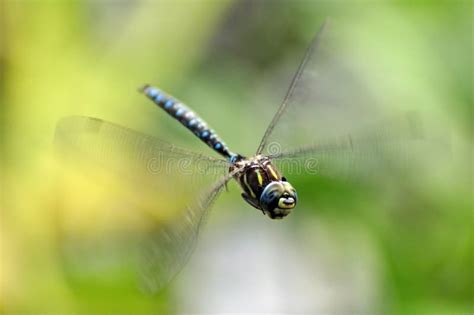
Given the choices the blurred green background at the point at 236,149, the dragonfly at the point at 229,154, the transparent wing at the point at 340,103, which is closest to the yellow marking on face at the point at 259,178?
the dragonfly at the point at 229,154

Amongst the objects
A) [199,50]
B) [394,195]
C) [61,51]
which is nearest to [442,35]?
[394,195]

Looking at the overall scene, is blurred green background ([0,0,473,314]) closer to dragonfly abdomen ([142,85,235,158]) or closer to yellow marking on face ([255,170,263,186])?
dragonfly abdomen ([142,85,235,158])

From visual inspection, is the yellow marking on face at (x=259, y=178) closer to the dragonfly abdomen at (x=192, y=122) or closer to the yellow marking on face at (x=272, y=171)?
the yellow marking on face at (x=272, y=171)

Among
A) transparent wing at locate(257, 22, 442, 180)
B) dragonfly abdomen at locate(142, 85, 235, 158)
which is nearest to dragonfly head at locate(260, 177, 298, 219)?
dragonfly abdomen at locate(142, 85, 235, 158)

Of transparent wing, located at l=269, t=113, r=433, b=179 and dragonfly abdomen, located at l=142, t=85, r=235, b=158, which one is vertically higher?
dragonfly abdomen, located at l=142, t=85, r=235, b=158

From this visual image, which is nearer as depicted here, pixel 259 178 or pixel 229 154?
pixel 259 178

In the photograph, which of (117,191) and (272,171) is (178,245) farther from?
(117,191)

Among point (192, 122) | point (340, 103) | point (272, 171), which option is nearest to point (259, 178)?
point (272, 171)
